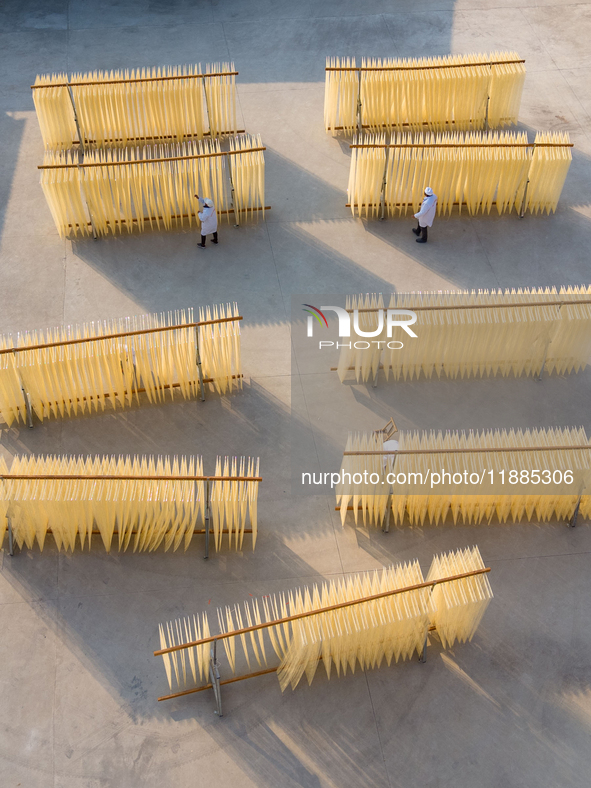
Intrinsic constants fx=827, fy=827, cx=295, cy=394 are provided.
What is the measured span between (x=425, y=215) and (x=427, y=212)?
0.08 m

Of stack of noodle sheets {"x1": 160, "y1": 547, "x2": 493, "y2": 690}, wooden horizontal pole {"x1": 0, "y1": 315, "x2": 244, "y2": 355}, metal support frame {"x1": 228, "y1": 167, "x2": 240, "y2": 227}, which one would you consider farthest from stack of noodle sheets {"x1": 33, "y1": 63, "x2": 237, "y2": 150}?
stack of noodle sheets {"x1": 160, "y1": 547, "x2": 493, "y2": 690}

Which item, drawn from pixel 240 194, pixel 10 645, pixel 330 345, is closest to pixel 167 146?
pixel 240 194

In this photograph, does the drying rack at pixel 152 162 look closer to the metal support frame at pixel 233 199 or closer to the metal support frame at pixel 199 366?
the metal support frame at pixel 233 199

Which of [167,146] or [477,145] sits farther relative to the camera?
[167,146]

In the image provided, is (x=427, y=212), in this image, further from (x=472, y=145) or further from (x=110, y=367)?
(x=110, y=367)

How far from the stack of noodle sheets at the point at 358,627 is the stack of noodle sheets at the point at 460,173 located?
26.1ft

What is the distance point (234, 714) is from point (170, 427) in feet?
14.7

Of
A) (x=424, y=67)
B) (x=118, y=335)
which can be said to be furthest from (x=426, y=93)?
(x=118, y=335)

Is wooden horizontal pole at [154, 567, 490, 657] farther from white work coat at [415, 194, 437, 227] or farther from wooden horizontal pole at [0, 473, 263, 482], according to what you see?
white work coat at [415, 194, 437, 227]

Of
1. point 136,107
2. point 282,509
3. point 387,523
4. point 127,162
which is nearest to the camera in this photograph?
point 387,523

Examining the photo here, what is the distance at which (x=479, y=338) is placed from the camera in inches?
512

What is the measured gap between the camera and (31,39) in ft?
65.5

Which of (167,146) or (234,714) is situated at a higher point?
(167,146)

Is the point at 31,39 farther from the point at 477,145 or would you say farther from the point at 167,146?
the point at 477,145
